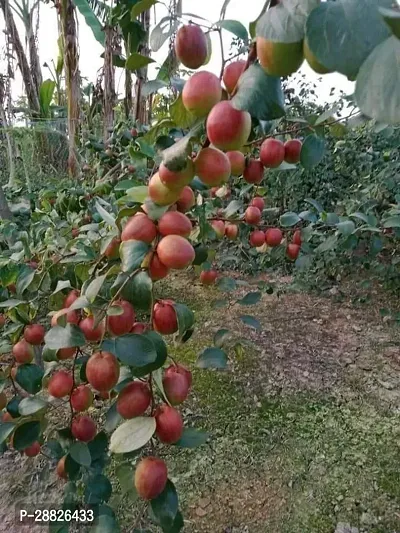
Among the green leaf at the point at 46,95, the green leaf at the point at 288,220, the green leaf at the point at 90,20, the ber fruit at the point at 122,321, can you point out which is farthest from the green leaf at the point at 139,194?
the green leaf at the point at 46,95

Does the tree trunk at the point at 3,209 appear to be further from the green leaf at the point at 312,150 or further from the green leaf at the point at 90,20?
the green leaf at the point at 90,20

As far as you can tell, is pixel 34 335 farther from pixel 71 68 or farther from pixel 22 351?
pixel 71 68

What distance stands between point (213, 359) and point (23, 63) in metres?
5.29

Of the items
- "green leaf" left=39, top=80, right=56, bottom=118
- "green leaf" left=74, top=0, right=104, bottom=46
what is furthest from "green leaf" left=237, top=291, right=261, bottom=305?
"green leaf" left=39, top=80, right=56, bottom=118

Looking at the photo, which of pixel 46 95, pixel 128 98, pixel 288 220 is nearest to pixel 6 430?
pixel 288 220

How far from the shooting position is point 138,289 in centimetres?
41

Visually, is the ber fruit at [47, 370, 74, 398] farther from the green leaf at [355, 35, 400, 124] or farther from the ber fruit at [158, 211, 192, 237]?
the green leaf at [355, 35, 400, 124]

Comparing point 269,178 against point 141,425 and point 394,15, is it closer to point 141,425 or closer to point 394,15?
point 141,425

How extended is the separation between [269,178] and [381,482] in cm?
150

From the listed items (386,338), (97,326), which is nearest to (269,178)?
(386,338)

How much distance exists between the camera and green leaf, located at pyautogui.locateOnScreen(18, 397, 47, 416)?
1.65ft

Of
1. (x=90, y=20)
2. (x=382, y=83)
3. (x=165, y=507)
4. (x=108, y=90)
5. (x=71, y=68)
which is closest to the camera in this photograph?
(x=382, y=83)

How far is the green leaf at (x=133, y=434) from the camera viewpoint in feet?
1.20

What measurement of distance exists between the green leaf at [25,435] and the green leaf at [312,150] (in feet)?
1.47
